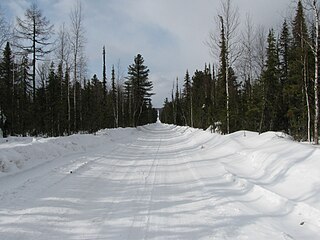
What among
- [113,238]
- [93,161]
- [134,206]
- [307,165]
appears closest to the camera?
[113,238]

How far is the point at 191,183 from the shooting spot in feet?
27.5

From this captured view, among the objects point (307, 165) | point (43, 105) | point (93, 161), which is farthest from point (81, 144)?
point (43, 105)

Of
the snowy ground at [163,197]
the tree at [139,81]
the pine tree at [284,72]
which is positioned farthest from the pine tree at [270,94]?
the tree at [139,81]

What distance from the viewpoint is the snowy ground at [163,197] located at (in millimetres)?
4875

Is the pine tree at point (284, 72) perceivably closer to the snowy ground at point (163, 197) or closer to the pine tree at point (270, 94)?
the pine tree at point (270, 94)

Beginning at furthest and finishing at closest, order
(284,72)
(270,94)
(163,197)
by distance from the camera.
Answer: (284,72) < (270,94) < (163,197)

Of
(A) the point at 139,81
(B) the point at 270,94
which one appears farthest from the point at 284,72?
(A) the point at 139,81

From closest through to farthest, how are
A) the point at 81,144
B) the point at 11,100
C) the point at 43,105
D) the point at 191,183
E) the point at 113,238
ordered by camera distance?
the point at 113,238 → the point at 191,183 → the point at 81,144 → the point at 11,100 → the point at 43,105

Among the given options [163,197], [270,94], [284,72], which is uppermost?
[284,72]

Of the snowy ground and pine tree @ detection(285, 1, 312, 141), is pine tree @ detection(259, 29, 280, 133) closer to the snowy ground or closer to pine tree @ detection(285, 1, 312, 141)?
pine tree @ detection(285, 1, 312, 141)

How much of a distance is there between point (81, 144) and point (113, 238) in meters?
12.6

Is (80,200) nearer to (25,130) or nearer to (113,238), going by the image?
(113,238)

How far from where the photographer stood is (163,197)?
6934 millimetres

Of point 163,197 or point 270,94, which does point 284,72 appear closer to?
point 270,94
